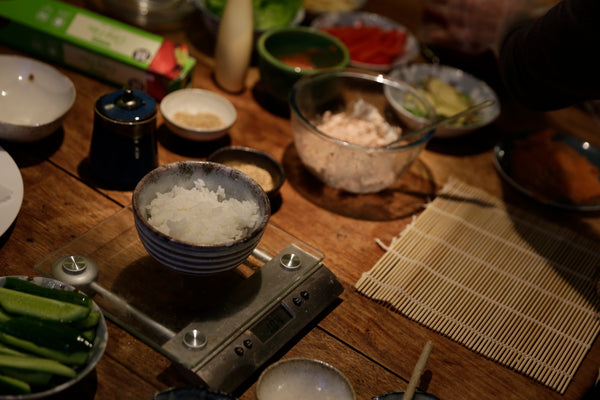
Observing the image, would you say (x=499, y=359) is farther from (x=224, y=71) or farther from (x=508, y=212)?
(x=224, y=71)

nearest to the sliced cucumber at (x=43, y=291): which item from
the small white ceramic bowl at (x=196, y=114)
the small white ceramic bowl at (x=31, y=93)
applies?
the small white ceramic bowl at (x=31, y=93)

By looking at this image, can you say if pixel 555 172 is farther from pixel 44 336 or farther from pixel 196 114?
pixel 44 336

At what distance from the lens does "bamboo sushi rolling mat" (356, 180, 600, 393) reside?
132 centimetres

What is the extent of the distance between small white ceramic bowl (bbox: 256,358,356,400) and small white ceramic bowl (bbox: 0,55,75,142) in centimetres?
89

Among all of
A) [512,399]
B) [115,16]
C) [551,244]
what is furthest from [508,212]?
[115,16]

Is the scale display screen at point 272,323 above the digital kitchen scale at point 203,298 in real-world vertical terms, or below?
below

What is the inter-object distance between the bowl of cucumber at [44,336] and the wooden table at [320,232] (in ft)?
0.33

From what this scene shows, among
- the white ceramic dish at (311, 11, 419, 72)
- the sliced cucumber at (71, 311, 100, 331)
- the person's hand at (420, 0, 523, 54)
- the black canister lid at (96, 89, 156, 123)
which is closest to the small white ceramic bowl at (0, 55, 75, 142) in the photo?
the black canister lid at (96, 89, 156, 123)

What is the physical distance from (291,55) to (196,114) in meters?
0.52

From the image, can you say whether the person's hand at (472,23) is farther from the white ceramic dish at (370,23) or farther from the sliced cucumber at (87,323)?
the sliced cucumber at (87,323)

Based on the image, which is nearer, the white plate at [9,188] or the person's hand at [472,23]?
the white plate at [9,188]

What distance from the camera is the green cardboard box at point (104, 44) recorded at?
172cm

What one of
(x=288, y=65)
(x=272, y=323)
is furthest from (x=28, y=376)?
(x=288, y=65)

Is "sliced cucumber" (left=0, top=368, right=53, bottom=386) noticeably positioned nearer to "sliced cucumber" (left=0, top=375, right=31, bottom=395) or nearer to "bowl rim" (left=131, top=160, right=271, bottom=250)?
"sliced cucumber" (left=0, top=375, right=31, bottom=395)
